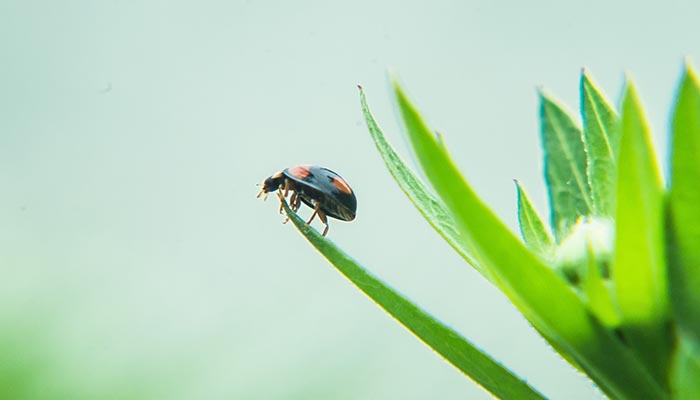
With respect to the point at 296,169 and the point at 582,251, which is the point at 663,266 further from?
the point at 296,169

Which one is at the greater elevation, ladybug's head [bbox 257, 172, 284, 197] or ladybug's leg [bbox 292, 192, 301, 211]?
ladybug's head [bbox 257, 172, 284, 197]

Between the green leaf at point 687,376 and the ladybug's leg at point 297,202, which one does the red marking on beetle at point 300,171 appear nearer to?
the ladybug's leg at point 297,202

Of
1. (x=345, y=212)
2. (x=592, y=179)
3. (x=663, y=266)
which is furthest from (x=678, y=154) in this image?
(x=345, y=212)

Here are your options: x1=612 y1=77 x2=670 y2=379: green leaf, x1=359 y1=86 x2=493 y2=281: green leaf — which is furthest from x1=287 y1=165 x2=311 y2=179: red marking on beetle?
x1=612 y1=77 x2=670 y2=379: green leaf

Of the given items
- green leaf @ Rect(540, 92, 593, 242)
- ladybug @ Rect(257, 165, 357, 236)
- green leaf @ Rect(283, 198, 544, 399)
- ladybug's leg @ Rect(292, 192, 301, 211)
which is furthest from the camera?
ladybug's leg @ Rect(292, 192, 301, 211)

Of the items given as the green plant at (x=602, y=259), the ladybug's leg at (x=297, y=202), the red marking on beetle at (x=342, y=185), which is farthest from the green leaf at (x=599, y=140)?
the ladybug's leg at (x=297, y=202)

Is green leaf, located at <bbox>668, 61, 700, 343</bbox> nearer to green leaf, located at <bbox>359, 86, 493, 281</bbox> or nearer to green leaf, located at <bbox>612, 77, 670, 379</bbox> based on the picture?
green leaf, located at <bbox>612, 77, 670, 379</bbox>

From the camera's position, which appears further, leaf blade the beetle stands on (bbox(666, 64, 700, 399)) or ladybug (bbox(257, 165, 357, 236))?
ladybug (bbox(257, 165, 357, 236))
